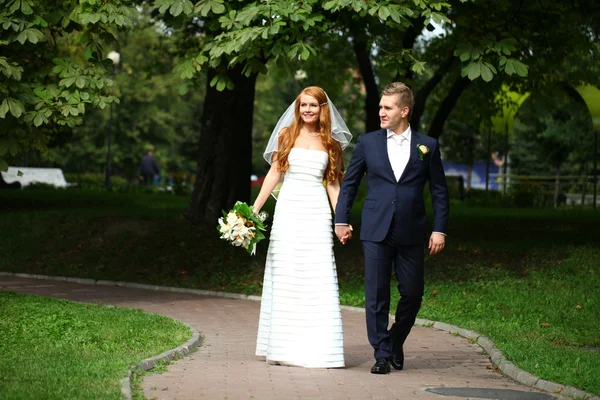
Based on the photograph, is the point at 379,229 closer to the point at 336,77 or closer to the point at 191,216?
the point at 191,216

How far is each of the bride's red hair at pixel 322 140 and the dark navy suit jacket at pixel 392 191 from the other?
2.20 feet

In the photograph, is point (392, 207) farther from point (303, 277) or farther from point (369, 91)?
point (369, 91)

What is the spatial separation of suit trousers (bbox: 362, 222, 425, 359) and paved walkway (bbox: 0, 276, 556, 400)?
340 millimetres

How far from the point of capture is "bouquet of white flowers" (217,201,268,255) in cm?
939

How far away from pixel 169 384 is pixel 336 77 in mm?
25211

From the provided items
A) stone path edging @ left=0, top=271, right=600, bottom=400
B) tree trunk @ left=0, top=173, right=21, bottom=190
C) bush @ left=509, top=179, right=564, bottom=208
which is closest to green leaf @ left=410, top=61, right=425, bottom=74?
stone path edging @ left=0, top=271, right=600, bottom=400

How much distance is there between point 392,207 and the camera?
8.72 m

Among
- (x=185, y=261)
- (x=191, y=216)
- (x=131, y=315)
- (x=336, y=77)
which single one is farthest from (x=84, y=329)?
(x=336, y=77)

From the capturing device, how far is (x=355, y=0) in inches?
512

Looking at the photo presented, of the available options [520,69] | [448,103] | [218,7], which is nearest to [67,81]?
[218,7]

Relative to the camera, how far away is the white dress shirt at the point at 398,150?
8797mm

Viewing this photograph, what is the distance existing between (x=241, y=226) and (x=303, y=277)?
27.7 inches

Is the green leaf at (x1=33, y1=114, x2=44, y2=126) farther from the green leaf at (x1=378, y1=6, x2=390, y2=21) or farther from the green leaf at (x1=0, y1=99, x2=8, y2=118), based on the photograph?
Result: the green leaf at (x1=378, y1=6, x2=390, y2=21)

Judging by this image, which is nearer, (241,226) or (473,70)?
(241,226)
